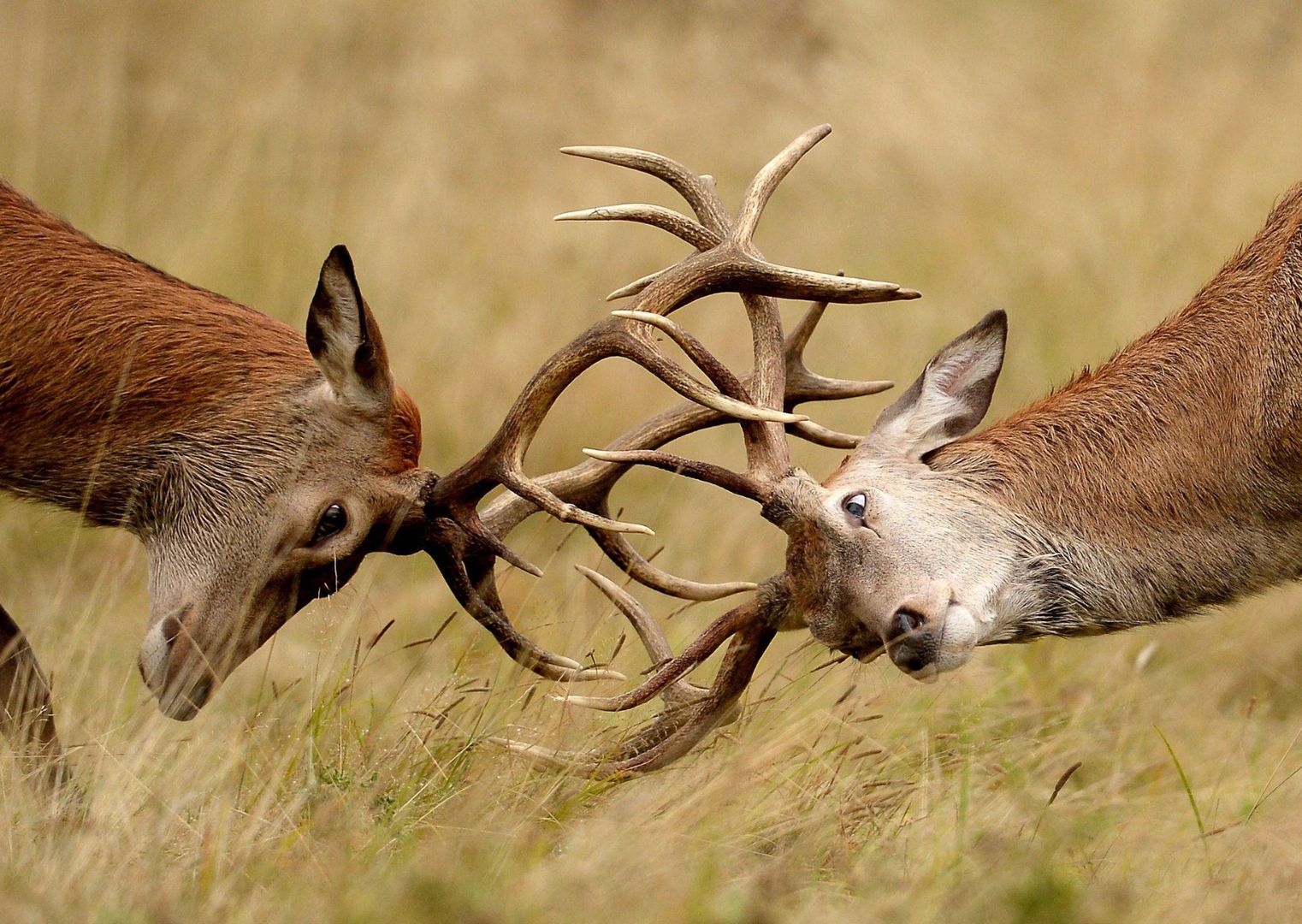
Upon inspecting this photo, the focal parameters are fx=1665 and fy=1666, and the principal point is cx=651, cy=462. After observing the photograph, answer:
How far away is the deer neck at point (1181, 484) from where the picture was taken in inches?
170

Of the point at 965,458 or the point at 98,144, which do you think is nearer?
the point at 965,458

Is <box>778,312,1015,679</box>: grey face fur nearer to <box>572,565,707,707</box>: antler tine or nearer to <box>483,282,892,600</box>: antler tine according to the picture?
<box>483,282,892,600</box>: antler tine

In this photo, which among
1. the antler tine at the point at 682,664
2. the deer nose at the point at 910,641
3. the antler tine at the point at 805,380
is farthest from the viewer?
the antler tine at the point at 805,380

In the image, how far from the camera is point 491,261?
31.0ft

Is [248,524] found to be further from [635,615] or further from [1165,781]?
[1165,781]

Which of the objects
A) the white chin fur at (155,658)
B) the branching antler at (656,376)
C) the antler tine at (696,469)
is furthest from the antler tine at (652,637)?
the white chin fur at (155,658)

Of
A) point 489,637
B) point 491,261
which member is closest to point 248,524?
point 489,637

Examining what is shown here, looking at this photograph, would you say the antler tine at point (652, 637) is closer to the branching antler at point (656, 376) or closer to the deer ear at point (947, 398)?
the branching antler at point (656, 376)

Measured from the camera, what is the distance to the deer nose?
4.14 metres

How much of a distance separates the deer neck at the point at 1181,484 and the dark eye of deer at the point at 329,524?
1.68 m

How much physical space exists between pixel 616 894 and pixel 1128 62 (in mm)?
9939

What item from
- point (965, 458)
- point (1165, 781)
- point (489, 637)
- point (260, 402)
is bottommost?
point (489, 637)

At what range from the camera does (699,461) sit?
4.58 m

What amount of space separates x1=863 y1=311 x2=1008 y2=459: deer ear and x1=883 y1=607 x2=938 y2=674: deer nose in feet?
2.00
